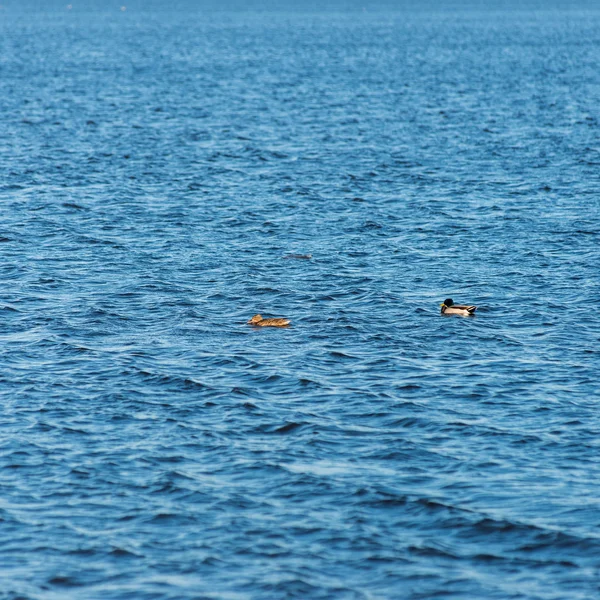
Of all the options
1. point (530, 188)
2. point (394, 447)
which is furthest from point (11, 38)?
point (394, 447)

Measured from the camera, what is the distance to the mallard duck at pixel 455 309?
3441 cm

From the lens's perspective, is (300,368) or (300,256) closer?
(300,368)

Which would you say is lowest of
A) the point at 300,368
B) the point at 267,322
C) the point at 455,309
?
the point at 300,368

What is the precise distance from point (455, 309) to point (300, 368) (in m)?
6.83

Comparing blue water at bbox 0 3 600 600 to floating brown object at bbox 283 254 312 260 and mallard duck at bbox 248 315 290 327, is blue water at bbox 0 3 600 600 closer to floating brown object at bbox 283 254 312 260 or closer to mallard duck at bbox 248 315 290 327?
floating brown object at bbox 283 254 312 260

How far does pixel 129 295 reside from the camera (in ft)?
122

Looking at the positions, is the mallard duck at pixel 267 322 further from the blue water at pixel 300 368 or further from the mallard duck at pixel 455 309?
the mallard duck at pixel 455 309

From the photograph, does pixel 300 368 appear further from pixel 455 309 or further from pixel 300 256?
pixel 300 256

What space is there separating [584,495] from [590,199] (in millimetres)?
31863

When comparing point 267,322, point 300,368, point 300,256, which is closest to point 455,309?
point 267,322

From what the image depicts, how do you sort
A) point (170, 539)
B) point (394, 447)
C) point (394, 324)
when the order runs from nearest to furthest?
point (170, 539), point (394, 447), point (394, 324)

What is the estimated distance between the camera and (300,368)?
30312 mm

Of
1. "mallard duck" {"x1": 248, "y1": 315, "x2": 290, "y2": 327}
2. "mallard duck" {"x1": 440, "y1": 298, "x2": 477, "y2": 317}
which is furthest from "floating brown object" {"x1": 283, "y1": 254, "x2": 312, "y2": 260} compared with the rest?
"mallard duck" {"x1": 440, "y1": 298, "x2": 477, "y2": 317}

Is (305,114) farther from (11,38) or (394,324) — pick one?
(11,38)
